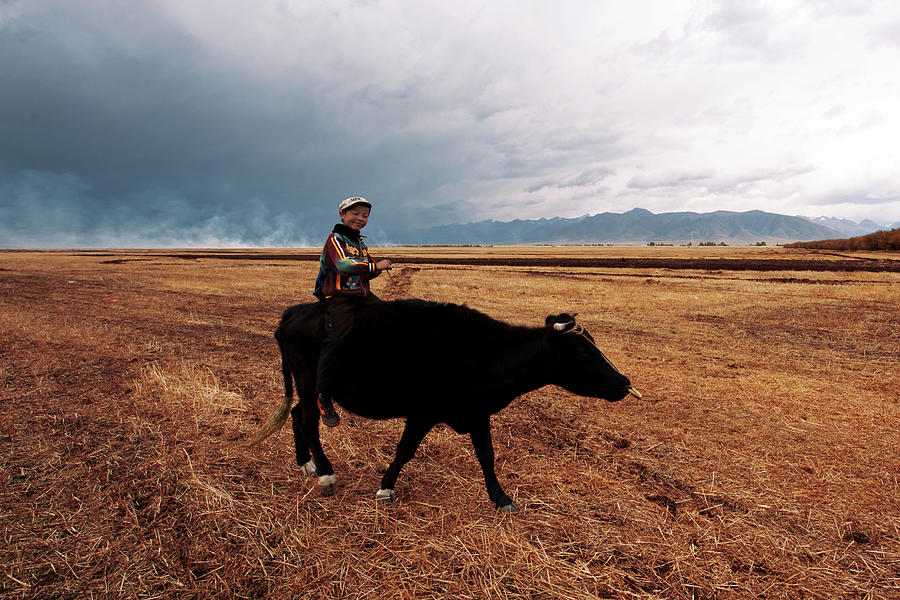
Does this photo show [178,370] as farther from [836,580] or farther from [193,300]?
[193,300]

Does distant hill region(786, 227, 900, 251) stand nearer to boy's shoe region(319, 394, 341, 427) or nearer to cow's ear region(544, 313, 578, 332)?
cow's ear region(544, 313, 578, 332)

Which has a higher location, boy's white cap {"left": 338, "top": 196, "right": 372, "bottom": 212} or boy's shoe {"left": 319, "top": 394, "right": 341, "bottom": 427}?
boy's white cap {"left": 338, "top": 196, "right": 372, "bottom": 212}

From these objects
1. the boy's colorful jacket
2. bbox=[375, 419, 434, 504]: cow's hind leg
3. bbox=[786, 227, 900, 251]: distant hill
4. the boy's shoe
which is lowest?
Result: bbox=[375, 419, 434, 504]: cow's hind leg

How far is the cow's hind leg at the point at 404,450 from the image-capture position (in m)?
4.23

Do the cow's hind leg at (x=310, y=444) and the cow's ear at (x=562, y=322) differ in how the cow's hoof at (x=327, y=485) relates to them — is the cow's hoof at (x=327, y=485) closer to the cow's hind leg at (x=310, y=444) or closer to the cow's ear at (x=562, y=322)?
the cow's hind leg at (x=310, y=444)

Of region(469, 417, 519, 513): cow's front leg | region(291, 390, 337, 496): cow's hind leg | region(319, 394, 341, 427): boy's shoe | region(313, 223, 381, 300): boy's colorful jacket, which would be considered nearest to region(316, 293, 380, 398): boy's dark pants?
region(319, 394, 341, 427): boy's shoe

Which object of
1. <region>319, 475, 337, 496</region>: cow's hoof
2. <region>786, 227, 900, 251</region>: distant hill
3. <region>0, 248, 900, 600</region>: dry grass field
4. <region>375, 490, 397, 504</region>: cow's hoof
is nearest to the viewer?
<region>0, 248, 900, 600</region>: dry grass field

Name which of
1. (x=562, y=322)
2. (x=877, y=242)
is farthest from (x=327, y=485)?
(x=877, y=242)

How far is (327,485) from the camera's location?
15.2 ft

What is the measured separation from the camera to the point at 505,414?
270 inches

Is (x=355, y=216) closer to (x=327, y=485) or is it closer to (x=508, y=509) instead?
(x=327, y=485)

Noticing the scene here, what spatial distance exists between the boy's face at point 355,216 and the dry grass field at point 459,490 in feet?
5.61

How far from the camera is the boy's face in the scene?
4.52 meters

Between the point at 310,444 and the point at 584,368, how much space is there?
316cm
